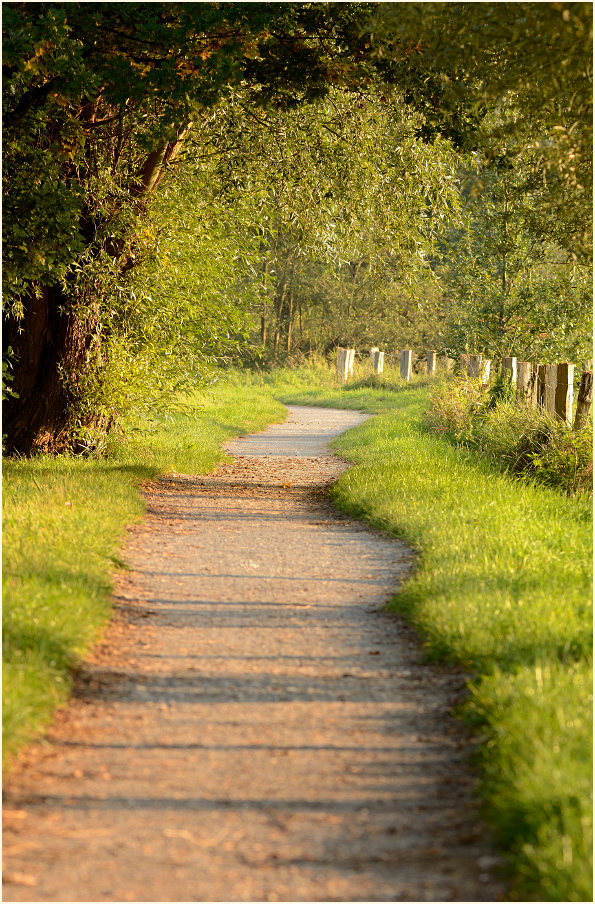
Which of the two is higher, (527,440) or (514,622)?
(527,440)

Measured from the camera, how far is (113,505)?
9.30 metres

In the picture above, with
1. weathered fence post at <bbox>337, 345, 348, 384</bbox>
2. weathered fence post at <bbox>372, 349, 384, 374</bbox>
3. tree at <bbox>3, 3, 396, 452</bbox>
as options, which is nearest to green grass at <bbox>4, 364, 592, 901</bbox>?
tree at <bbox>3, 3, 396, 452</bbox>

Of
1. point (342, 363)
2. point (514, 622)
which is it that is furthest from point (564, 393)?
point (342, 363)

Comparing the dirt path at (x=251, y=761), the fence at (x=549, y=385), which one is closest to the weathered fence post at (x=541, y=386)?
the fence at (x=549, y=385)

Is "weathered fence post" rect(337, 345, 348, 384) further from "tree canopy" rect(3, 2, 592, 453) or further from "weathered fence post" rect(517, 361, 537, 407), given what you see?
"weathered fence post" rect(517, 361, 537, 407)

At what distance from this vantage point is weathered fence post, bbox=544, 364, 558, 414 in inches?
477

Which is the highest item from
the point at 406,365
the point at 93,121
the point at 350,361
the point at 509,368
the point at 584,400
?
the point at 93,121

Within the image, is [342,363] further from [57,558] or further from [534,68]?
[57,558]

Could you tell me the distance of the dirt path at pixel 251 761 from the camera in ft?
11.1

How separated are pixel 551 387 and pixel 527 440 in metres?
0.84

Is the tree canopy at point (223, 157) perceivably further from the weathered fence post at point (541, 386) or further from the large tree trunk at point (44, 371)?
the weathered fence post at point (541, 386)

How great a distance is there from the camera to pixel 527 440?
11.9 metres

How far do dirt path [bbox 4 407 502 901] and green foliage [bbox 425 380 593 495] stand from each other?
415 cm

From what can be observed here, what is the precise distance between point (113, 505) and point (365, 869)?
6297mm
